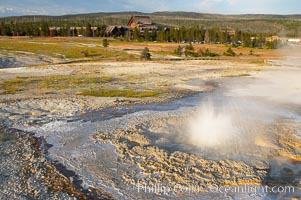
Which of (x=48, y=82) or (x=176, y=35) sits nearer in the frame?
(x=48, y=82)

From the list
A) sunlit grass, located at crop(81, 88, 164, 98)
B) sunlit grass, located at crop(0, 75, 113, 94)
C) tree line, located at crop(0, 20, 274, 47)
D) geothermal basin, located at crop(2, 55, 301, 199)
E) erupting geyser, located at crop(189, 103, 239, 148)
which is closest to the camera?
geothermal basin, located at crop(2, 55, 301, 199)

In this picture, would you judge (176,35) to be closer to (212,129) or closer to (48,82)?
(48,82)

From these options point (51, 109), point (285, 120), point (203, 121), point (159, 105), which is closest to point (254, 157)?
point (203, 121)

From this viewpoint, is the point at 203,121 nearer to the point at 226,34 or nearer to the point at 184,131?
the point at 184,131

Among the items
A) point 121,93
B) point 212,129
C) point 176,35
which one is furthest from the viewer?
point 176,35

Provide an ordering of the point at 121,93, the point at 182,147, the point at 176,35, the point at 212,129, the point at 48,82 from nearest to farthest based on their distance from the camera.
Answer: the point at 182,147 < the point at 212,129 < the point at 121,93 < the point at 48,82 < the point at 176,35

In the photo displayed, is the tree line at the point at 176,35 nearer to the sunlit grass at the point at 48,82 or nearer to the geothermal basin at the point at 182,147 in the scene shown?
the sunlit grass at the point at 48,82

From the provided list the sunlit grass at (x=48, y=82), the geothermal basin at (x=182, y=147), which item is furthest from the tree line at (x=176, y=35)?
the geothermal basin at (x=182, y=147)

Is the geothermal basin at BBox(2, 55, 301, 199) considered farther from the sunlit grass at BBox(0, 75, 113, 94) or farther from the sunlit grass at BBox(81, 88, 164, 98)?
the sunlit grass at BBox(0, 75, 113, 94)

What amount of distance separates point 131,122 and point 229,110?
430 cm


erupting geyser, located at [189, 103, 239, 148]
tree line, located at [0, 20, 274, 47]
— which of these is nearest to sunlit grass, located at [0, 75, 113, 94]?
erupting geyser, located at [189, 103, 239, 148]

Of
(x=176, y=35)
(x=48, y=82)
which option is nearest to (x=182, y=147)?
(x=48, y=82)

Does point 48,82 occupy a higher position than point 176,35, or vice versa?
point 176,35

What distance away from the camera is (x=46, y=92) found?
18.0 meters
